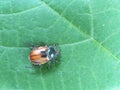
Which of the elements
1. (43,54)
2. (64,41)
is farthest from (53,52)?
(64,41)

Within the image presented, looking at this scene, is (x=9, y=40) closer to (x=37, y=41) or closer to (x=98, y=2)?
(x=37, y=41)

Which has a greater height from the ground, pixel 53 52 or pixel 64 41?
pixel 64 41

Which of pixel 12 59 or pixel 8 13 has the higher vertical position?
pixel 8 13

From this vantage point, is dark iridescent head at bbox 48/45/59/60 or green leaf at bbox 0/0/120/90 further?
dark iridescent head at bbox 48/45/59/60

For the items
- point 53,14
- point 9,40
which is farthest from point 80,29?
point 9,40

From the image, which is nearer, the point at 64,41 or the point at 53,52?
the point at 64,41

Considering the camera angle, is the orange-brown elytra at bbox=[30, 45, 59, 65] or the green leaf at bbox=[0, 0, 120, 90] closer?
the green leaf at bbox=[0, 0, 120, 90]

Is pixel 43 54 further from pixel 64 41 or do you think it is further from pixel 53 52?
pixel 64 41
